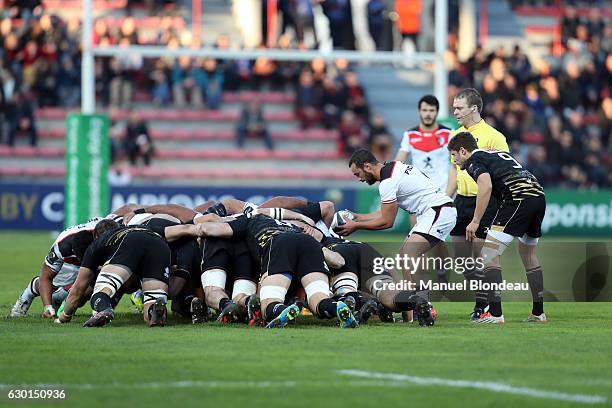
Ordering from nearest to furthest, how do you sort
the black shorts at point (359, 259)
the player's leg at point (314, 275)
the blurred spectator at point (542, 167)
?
the player's leg at point (314, 275) < the black shorts at point (359, 259) < the blurred spectator at point (542, 167)

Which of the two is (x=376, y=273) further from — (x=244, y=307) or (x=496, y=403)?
(x=496, y=403)

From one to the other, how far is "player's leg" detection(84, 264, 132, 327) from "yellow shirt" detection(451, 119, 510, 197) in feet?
11.8

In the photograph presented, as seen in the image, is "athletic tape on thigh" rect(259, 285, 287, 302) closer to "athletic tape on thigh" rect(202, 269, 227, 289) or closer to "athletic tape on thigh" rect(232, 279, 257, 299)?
"athletic tape on thigh" rect(232, 279, 257, 299)

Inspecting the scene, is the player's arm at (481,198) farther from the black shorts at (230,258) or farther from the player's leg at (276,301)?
the black shorts at (230,258)

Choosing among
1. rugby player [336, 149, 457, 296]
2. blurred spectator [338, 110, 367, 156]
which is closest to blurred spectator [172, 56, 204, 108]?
blurred spectator [338, 110, 367, 156]

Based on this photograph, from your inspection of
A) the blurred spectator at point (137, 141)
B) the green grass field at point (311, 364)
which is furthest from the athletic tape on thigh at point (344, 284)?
the blurred spectator at point (137, 141)

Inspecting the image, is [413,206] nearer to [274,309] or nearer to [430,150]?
[274,309]

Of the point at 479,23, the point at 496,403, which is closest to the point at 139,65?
the point at 479,23

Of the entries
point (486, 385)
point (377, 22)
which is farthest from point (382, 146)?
point (486, 385)

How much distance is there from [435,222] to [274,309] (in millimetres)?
2273

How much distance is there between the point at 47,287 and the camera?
42.2ft

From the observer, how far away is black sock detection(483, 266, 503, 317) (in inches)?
488

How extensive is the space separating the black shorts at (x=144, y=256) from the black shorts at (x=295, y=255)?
0.94 m

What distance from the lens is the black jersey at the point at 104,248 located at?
11.9 m
